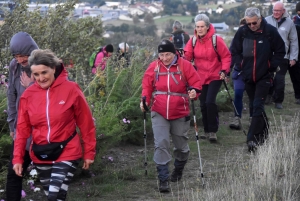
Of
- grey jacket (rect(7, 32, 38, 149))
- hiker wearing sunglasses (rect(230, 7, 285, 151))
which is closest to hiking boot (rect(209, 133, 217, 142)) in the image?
hiker wearing sunglasses (rect(230, 7, 285, 151))

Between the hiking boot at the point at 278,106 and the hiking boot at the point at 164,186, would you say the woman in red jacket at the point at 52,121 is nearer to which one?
the hiking boot at the point at 164,186

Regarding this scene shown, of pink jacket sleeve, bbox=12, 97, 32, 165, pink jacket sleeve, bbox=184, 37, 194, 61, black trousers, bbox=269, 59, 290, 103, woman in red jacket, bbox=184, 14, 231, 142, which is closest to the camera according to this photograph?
pink jacket sleeve, bbox=12, 97, 32, 165

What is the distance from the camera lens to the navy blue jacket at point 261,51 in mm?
8852

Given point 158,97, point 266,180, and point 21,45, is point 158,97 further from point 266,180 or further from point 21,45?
point 21,45

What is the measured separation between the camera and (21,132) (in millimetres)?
5594

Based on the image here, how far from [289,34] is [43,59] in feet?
25.1

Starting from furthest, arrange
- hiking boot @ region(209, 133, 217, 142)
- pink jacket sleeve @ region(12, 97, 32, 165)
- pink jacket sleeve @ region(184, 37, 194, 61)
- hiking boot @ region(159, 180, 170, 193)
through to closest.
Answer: hiking boot @ region(209, 133, 217, 142) < pink jacket sleeve @ region(184, 37, 194, 61) < hiking boot @ region(159, 180, 170, 193) < pink jacket sleeve @ region(12, 97, 32, 165)

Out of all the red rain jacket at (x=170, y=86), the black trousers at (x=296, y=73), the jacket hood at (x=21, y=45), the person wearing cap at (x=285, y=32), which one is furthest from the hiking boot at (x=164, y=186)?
the black trousers at (x=296, y=73)

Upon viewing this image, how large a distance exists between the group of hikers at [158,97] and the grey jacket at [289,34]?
2 centimetres

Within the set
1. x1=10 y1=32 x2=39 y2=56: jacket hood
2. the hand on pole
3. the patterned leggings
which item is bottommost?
the patterned leggings

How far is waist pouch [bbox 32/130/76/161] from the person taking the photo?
550 cm

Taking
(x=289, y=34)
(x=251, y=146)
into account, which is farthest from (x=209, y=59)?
(x=289, y=34)

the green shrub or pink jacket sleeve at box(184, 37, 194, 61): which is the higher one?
pink jacket sleeve at box(184, 37, 194, 61)

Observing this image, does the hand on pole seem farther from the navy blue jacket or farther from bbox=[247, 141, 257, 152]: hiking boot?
bbox=[247, 141, 257, 152]: hiking boot
